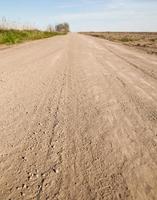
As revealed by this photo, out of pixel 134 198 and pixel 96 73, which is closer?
pixel 134 198

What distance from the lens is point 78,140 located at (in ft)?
15.1

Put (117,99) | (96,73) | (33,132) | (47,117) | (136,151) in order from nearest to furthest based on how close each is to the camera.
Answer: (136,151), (33,132), (47,117), (117,99), (96,73)

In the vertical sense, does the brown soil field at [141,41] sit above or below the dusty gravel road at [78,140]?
below

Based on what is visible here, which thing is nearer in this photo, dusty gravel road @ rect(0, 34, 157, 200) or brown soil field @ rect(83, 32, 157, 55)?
dusty gravel road @ rect(0, 34, 157, 200)

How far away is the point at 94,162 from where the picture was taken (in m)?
3.94

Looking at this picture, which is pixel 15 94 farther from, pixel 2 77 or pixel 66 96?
pixel 2 77

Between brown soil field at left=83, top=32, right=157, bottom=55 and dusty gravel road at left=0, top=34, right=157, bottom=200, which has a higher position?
dusty gravel road at left=0, top=34, right=157, bottom=200

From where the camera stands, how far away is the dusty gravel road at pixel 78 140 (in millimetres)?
3361

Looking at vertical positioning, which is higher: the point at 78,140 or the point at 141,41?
the point at 78,140

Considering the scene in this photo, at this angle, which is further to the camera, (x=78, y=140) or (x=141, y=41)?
(x=141, y=41)

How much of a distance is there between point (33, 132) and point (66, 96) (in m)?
2.30

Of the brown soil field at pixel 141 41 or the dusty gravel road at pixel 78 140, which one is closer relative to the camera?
the dusty gravel road at pixel 78 140

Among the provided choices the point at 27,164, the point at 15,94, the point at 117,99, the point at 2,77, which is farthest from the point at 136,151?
the point at 2,77

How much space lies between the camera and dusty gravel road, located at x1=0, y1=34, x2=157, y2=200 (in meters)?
3.36
